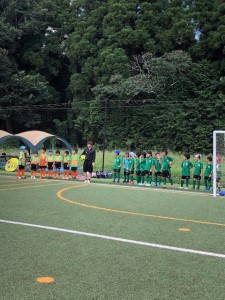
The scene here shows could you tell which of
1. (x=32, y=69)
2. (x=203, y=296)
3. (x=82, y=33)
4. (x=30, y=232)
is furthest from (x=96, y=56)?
(x=203, y=296)

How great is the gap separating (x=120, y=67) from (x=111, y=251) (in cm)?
2980

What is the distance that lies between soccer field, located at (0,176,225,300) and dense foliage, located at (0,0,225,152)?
19.8 metres

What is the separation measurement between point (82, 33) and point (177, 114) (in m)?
13.8

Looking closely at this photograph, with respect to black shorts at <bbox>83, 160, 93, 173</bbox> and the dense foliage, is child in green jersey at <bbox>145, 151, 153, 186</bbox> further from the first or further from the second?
→ the dense foliage

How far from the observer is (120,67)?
33.9 metres

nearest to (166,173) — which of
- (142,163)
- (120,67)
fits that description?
(142,163)

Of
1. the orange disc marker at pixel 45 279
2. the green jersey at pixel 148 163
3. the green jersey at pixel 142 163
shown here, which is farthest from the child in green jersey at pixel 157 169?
the orange disc marker at pixel 45 279

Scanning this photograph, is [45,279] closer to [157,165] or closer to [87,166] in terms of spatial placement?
[87,166]

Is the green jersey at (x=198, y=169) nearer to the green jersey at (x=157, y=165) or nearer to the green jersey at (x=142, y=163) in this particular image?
the green jersey at (x=157, y=165)

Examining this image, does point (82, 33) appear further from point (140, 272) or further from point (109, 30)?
point (140, 272)

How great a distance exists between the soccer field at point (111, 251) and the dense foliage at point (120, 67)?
64.9 ft

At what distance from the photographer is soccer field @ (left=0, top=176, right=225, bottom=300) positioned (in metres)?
3.93

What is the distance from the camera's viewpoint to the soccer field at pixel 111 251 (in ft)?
12.9

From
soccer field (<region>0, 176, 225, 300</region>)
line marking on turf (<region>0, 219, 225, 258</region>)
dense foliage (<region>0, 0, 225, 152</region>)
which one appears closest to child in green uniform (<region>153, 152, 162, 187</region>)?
soccer field (<region>0, 176, 225, 300</region>)
